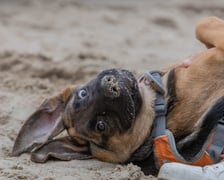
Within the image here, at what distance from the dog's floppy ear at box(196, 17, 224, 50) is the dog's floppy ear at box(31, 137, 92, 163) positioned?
3.03ft

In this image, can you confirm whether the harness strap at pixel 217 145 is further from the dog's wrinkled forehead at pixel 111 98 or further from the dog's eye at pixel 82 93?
the dog's eye at pixel 82 93

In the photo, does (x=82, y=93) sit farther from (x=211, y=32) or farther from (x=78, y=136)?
(x=211, y=32)

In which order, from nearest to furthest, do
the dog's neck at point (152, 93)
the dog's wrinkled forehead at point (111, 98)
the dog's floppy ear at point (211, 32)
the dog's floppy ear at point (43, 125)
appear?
the dog's wrinkled forehead at point (111, 98) < the dog's neck at point (152, 93) < the dog's floppy ear at point (43, 125) < the dog's floppy ear at point (211, 32)

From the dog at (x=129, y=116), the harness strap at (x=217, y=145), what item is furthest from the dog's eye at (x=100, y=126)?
the harness strap at (x=217, y=145)

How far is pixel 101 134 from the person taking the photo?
12.0 feet

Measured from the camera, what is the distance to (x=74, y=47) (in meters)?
5.88

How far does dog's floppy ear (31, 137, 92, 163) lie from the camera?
3676mm

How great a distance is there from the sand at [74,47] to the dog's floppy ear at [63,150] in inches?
2.3

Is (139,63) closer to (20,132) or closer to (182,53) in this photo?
(182,53)

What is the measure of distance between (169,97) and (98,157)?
19.5 inches

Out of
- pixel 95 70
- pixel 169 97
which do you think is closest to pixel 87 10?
pixel 95 70

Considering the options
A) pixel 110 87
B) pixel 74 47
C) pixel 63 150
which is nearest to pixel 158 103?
pixel 110 87

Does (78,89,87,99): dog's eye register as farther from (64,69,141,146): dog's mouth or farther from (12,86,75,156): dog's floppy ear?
(12,86,75,156): dog's floppy ear

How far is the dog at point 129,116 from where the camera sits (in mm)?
3557
